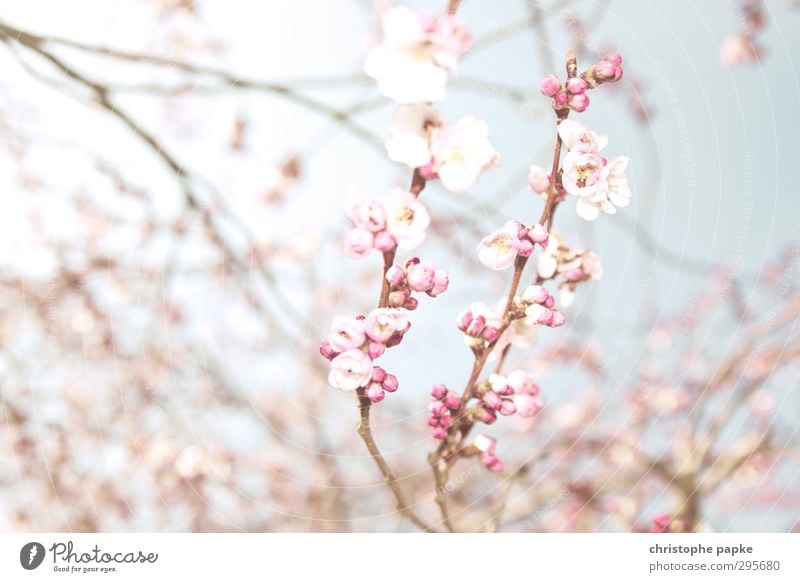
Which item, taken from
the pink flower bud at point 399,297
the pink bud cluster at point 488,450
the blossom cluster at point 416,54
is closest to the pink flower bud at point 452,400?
the pink bud cluster at point 488,450

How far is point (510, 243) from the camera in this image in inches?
37.4

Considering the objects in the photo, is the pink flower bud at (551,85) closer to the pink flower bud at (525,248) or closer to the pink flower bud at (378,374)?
the pink flower bud at (525,248)

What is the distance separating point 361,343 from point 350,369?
0.13ft

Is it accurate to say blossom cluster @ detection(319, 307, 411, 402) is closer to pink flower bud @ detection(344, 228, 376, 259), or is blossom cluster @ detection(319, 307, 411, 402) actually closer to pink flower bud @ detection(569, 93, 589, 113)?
pink flower bud @ detection(344, 228, 376, 259)

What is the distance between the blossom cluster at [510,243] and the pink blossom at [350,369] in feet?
0.82

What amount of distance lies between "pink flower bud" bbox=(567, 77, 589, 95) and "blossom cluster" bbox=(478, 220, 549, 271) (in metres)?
0.21

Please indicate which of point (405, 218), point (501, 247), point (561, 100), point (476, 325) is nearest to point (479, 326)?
point (476, 325)

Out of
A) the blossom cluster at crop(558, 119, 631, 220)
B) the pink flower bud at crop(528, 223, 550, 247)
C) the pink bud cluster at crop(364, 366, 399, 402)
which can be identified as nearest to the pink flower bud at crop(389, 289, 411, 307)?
the pink bud cluster at crop(364, 366, 399, 402)

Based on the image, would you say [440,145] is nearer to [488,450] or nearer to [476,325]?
[476,325]

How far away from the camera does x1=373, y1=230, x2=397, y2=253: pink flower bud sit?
2.78 ft

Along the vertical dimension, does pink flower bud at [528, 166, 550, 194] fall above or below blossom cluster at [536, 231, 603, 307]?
above

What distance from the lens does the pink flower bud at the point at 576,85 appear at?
0.95m
